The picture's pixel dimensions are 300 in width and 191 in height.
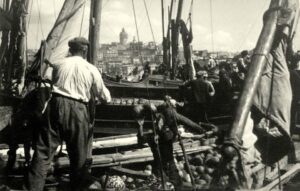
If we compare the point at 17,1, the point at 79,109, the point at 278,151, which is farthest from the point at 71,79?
the point at 17,1

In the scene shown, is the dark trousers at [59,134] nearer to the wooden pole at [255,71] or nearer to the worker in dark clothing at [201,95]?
the wooden pole at [255,71]

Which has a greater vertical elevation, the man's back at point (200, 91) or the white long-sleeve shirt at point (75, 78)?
the white long-sleeve shirt at point (75, 78)

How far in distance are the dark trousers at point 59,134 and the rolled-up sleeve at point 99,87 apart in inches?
9.7

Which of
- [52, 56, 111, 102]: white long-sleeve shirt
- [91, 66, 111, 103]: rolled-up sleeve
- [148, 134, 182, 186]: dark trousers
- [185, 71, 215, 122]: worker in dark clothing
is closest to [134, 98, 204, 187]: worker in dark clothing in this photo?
[148, 134, 182, 186]: dark trousers

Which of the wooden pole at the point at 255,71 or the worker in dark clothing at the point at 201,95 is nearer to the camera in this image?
the wooden pole at the point at 255,71

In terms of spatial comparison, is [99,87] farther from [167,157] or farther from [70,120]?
[167,157]

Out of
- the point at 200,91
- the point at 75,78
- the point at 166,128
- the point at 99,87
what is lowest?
the point at 200,91

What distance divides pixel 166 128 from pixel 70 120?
1274 millimetres

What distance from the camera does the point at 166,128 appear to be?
210 inches

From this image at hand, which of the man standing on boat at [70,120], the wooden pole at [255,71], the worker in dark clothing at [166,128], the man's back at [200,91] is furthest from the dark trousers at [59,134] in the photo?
the man's back at [200,91]

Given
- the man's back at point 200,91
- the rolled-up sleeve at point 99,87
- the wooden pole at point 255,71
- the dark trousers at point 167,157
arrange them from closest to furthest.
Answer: the wooden pole at point 255,71 < the rolled-up sleeve at point 99,87 < the dark trousers at point 167,157 < the man's back at point 200,91

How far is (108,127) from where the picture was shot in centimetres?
1395

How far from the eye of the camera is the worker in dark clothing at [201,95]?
11383mm

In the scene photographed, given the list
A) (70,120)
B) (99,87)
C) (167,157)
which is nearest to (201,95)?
(167,157)
